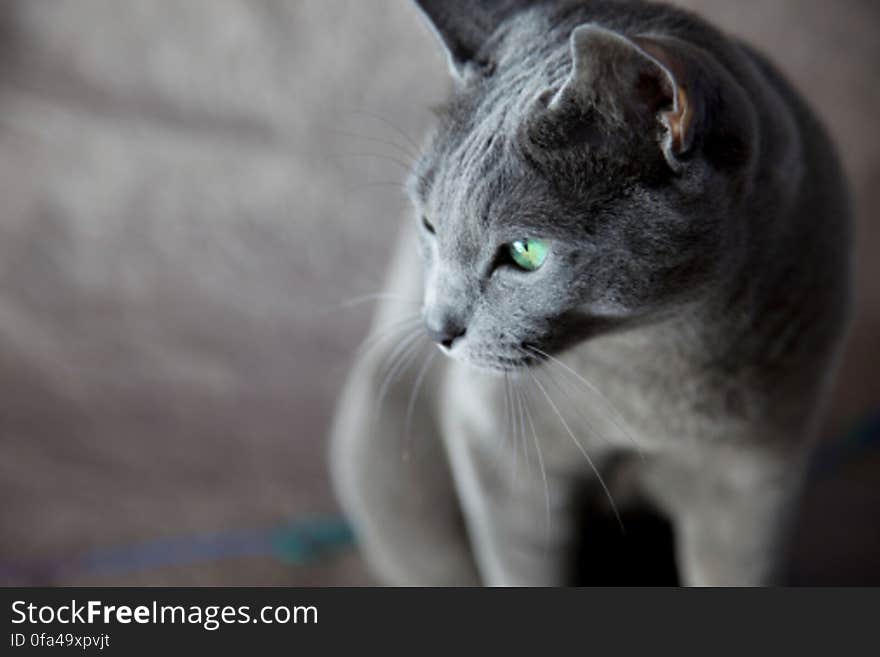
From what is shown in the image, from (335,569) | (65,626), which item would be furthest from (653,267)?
(335,569)

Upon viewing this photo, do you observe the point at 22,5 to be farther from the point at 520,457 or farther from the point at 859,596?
the point at 859,596

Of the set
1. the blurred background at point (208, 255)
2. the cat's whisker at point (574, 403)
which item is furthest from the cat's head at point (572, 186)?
the blurred background at point (208, 255)

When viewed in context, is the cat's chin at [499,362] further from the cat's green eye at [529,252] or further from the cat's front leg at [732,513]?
the cat's front leg at [732,513]

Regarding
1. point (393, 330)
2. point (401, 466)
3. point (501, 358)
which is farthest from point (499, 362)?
point (401, 466)

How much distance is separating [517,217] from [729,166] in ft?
0.42

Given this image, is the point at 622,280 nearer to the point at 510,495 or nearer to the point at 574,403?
the point at 574,403

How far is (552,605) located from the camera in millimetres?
840

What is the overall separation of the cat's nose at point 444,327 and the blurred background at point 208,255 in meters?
0.56

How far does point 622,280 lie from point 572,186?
0.22ft

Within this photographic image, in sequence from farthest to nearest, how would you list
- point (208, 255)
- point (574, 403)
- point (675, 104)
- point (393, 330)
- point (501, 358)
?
1. point (208, 255)
2. point (393, 330)
3. point (574, 403)
4. point (501, 358)
5. point (675, 104)

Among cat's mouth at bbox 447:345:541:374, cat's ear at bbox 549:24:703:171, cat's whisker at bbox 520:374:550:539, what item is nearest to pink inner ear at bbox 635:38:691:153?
cat's ear at bbox 549:24:703:171

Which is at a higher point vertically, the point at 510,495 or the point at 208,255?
the point at 208,255

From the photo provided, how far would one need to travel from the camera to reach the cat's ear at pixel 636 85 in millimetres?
550

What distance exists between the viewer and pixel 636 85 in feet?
1.90
